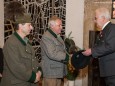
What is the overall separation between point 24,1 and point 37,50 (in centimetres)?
119

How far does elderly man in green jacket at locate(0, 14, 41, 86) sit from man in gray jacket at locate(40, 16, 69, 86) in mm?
656

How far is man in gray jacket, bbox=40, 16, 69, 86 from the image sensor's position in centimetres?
354

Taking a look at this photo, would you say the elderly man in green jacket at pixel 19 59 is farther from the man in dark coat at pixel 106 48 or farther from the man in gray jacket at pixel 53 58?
the man in dark coat at pixel 106 48

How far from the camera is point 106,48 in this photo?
3203mm

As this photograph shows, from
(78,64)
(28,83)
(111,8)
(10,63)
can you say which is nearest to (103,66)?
(78,64)

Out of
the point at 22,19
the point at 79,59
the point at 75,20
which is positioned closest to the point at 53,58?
the point at 79,59

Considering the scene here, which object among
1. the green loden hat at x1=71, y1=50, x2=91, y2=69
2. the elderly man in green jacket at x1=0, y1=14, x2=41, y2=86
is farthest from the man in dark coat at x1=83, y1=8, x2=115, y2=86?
the elderly man in green jacket at x1=0, y1=14, x2=41, y2=86

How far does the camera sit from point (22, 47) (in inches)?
110

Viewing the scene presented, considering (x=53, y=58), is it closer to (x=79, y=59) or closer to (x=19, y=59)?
(x=79, y=59)

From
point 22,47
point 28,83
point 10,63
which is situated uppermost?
point 22,47

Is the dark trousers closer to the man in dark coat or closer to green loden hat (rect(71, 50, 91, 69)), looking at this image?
the man in dark coat

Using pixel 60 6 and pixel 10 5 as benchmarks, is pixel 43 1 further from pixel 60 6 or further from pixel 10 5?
pixel 10 5

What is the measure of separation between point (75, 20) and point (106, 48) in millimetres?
2574

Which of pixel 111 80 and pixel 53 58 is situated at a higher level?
pixel 53 58
